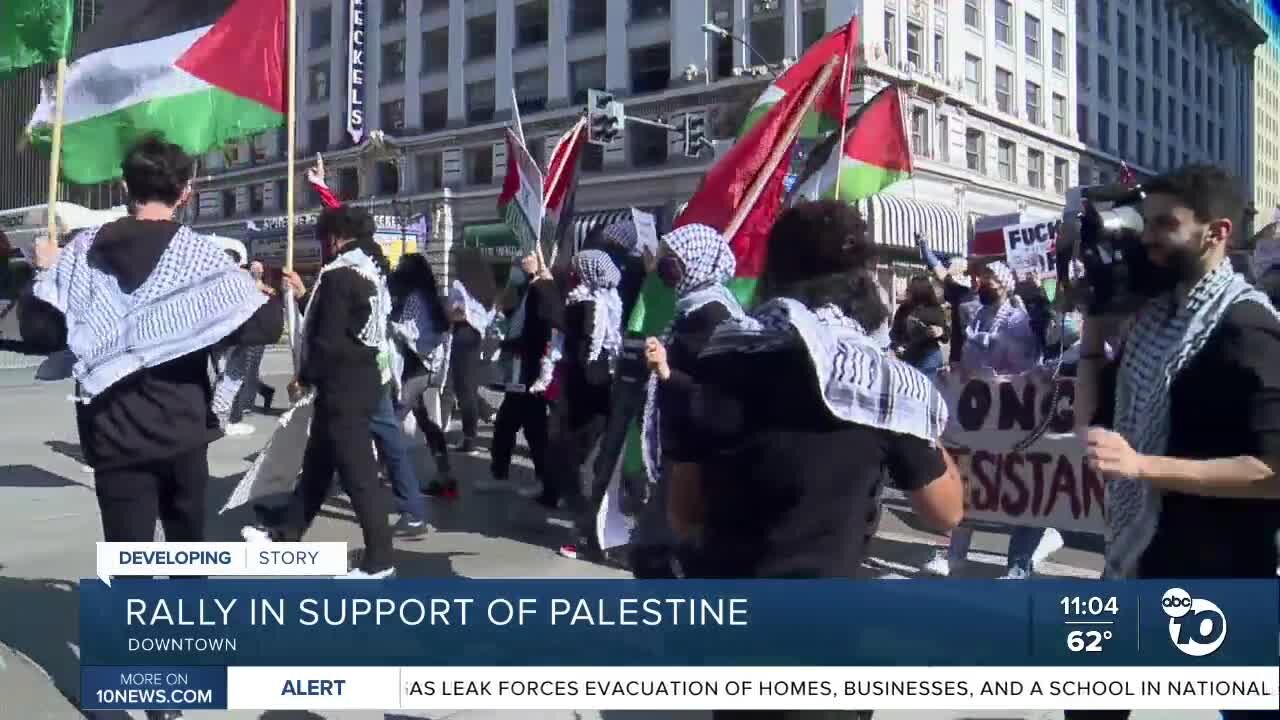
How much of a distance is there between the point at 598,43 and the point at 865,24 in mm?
9535

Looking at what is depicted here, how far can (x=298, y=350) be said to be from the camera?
516 centimetres

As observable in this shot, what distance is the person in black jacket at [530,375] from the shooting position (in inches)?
280

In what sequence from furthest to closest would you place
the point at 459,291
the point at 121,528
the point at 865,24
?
the point at 865,24
the point at 459,291
the point at 121,528

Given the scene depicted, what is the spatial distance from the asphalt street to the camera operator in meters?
0.55

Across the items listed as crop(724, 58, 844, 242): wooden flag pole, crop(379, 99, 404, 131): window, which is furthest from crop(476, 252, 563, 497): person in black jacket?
crop(379, 99, 404, 131): window

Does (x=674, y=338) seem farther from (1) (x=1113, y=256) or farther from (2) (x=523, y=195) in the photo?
(2) (x=523, y=195)

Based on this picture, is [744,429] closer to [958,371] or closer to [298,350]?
[298,350]

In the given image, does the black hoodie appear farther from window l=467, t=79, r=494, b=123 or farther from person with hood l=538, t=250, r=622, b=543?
window l=467, t=79, r=494, b=123

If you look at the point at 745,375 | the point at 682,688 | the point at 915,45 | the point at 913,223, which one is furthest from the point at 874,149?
the point at 915,45

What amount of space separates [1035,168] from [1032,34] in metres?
4.71

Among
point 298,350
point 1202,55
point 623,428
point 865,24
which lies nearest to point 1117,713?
point 623,428

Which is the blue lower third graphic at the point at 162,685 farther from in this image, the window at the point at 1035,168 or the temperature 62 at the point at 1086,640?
the window at the point at 1035,168

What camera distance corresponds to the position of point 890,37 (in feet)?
107

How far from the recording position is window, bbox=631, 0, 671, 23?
35.0 metres
